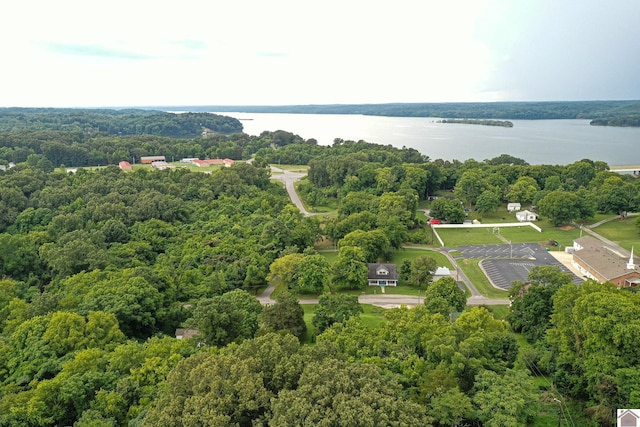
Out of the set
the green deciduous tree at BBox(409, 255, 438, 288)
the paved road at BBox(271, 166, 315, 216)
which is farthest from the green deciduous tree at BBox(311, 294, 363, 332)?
the paved road at BBox(271, 166, 315, 216)

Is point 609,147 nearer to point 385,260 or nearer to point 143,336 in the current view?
point 385,260

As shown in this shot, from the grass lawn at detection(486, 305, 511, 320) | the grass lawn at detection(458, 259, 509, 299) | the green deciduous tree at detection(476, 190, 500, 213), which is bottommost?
the grass lawn at detection(458, 259, 509, 299)

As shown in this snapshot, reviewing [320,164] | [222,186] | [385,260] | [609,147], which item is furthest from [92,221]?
[609,147]

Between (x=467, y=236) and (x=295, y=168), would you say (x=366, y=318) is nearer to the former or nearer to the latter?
(x=467, y=236)

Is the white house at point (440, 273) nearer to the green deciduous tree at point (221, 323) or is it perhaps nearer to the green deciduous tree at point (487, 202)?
the green deciduous tree at point (221, 323)

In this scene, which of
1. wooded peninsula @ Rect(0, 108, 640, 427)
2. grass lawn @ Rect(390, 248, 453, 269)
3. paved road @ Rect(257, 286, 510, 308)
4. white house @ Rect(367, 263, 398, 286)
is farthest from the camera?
grass lawn @ Rect(390, 248, 453, 269)

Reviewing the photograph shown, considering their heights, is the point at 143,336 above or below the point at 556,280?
below

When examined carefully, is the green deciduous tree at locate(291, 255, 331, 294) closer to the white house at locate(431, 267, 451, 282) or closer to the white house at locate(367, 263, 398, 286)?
the white house at locate(367, 263, 398, 286)
